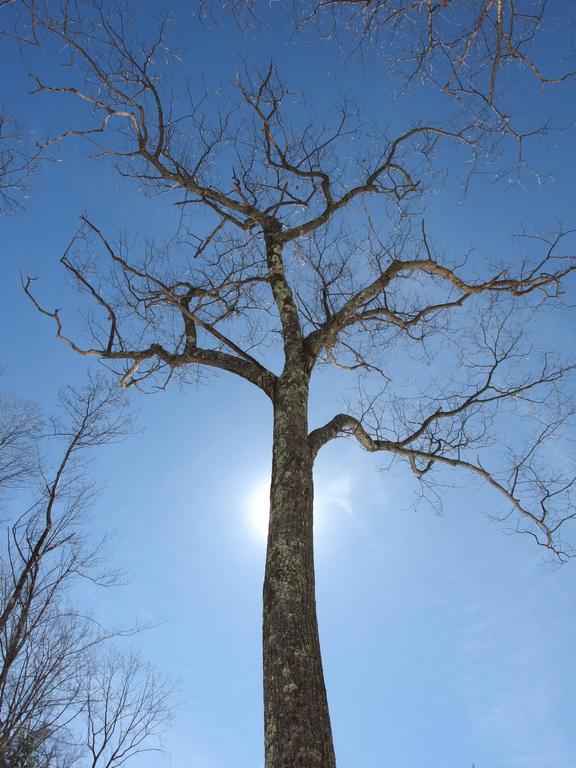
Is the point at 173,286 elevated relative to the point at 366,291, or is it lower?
elevated

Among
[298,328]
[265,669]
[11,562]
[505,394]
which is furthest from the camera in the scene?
→ [11,562]

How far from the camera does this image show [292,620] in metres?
2.96

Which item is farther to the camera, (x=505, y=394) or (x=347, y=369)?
(x=347, y=369)

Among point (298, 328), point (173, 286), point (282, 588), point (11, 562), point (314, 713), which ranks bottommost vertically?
point (314, 713)

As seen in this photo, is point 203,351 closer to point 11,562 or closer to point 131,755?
point 11,562

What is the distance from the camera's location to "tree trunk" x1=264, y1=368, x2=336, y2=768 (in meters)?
2.52

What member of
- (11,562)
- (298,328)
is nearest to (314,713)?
(298,328)

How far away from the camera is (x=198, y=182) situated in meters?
6.39

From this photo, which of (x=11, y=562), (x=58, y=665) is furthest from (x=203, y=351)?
(x=58, y=665)

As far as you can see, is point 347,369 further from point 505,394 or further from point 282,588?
point 282,588

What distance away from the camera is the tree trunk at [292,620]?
252 cm

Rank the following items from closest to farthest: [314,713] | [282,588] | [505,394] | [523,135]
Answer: [314,713]
[282,588]
[523,135]
[505,394]

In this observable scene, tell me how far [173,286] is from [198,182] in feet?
4.48

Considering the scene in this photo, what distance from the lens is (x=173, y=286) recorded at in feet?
20.5
